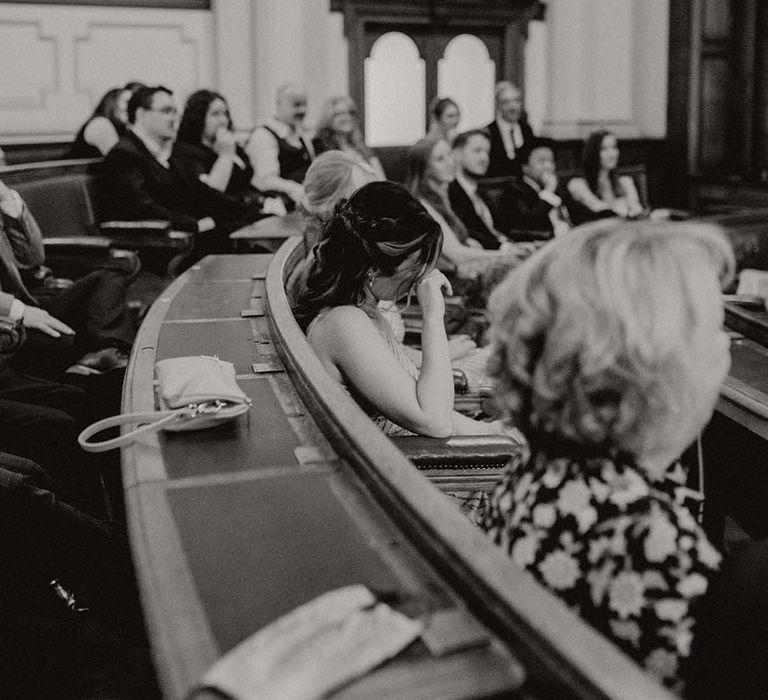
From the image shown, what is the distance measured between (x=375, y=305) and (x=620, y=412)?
1.33 meters

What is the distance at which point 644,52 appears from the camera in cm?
984

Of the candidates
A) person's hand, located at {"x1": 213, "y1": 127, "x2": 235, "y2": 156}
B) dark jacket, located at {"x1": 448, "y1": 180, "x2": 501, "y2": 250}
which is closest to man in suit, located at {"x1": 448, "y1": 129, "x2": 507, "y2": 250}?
dark jacket, located at {"x1": 448, "y1": 180, "x2": 501, "y2": 250}

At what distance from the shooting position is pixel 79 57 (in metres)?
7.70

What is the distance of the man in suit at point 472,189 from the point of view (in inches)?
231

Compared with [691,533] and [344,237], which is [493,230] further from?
[691,533]

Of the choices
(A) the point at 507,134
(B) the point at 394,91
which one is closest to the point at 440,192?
(A) the point at 507,134

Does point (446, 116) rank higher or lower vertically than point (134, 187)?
higher

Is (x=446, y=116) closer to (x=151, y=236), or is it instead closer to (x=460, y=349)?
(x=151, y=236)

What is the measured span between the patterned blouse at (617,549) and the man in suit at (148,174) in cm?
441

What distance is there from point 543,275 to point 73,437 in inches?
69.3

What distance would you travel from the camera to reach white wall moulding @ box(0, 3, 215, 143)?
752 cm

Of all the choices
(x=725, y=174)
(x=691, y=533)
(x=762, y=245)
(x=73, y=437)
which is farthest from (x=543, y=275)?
(x=725, y=174)

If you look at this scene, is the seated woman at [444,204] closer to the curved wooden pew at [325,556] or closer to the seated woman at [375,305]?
the seated woman at [375,305]

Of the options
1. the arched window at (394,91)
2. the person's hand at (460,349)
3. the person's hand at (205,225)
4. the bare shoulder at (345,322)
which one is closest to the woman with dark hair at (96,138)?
the person's hand at (205,225)
